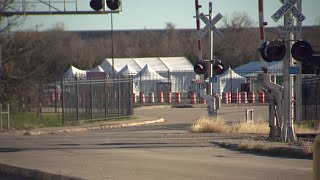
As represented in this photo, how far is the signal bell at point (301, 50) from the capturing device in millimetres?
17570

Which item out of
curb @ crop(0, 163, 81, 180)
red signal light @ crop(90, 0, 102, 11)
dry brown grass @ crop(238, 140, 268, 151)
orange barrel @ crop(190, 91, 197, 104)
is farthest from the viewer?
orange barrel @ crop(190, 91, 197, 104)

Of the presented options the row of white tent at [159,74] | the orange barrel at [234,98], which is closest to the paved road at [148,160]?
the orange barrel at [234,98]

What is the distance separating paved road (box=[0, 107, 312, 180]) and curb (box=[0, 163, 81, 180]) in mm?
225

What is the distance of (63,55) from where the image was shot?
3314 inches

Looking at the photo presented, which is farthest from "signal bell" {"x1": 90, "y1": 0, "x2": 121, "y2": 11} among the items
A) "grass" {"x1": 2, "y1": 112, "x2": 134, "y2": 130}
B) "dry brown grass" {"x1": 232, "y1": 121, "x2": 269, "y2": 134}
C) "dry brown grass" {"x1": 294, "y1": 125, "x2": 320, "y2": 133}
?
"grass" {"x1": 2, "y1": 112, "x2": 134, "y2": 130}

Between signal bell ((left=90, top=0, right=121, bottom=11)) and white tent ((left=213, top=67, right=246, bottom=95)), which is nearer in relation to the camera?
signal bell ((left=90, top=0, right=121, bottom=11))

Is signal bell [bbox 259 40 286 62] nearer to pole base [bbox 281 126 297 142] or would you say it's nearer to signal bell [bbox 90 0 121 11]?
pole base [bbox 281 126 297 142]

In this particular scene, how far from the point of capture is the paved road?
43.8 feet

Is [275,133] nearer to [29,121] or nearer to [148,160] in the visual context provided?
[148,160]

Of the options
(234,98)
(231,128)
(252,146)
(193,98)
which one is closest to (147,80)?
(193,98)

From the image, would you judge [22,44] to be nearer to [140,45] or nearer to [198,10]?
[198,10]

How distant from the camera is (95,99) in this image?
3662cm

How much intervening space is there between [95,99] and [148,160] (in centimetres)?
2080

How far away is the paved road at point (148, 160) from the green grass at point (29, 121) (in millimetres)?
9627
